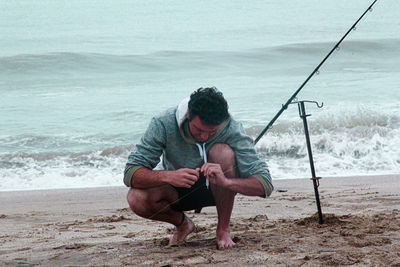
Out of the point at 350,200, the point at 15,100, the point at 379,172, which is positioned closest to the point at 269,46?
the point at 15,100

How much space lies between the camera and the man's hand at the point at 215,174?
2439 mm

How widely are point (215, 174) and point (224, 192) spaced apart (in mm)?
220

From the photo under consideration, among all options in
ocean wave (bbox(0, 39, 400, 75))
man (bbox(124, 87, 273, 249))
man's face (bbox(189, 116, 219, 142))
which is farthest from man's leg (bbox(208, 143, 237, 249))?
ocean wave (bbox(0, 39, 400, 75))

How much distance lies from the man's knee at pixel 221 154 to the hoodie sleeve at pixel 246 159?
28 millimetres

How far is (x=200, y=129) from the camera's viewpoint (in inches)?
96.7

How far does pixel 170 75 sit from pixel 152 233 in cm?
1174

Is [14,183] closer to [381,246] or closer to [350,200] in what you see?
[350,200]

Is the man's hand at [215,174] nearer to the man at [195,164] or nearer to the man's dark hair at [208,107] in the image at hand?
the man at [195,164]

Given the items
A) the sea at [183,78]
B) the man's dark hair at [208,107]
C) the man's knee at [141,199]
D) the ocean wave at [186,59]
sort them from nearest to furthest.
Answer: the man's dark hair at [208,107] → the man's knee at [141,199] → the sea at [183,78] → the ocean wave at [186,59]

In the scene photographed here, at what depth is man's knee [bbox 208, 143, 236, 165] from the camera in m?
2.61

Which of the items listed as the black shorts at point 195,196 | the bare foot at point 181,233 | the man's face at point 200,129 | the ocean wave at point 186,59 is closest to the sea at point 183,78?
the ocean wave at point 186,59

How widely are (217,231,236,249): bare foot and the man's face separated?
0.52 m

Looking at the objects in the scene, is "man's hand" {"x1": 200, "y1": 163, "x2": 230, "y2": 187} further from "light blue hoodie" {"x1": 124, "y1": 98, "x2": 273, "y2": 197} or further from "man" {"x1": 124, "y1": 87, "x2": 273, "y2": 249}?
"light blue hoodie" {"x1": 124, "y1": 98, "x2": 273, "y2": 197}

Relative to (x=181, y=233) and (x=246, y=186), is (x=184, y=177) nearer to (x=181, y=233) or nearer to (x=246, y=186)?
(x=246, y=186)
